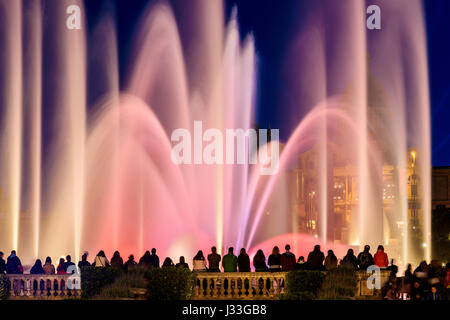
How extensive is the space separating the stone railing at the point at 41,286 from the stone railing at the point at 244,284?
352 cm

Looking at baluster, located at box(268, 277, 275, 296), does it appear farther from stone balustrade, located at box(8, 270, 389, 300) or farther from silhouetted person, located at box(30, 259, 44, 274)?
silhouetted person, located at box(30, 259, 44, 274)

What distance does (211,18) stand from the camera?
119 ft

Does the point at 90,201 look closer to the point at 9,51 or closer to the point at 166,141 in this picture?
the point at 166,141

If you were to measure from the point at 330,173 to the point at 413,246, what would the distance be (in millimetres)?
27649

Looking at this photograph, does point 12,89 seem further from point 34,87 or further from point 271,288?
point 271,288

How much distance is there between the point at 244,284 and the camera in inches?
890

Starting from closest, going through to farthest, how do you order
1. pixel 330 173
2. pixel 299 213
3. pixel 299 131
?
pixel 299 131, pixel 330 173, pixel 299 213

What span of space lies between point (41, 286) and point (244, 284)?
577 centimetres

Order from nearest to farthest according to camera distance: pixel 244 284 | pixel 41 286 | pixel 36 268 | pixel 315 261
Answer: pixel 244 284, pixel 315 261, pixel 41 286, pixel 36 268

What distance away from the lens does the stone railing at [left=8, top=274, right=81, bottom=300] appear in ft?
76.6

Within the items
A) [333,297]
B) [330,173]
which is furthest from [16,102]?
[330,173]

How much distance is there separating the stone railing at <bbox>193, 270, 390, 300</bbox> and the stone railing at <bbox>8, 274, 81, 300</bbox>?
3.52 m

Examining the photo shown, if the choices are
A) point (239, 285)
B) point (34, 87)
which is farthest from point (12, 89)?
point (239, 285)
